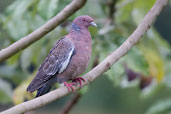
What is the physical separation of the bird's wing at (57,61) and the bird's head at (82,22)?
0.57 feet

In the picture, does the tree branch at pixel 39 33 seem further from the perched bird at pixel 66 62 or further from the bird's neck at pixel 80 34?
the bird's neck at pixel 80 34

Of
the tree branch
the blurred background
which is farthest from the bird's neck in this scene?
the tree branch

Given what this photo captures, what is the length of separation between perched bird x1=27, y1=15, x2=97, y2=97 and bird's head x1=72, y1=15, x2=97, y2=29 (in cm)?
9

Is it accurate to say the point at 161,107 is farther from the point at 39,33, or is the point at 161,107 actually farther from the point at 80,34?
the point at 39,33

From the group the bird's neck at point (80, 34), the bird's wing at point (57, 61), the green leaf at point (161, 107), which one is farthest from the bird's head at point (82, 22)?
the green leaf at point (161, 107)

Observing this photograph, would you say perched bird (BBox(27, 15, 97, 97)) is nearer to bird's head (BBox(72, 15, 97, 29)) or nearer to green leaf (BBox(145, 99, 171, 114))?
bird's head (BBox(72, 15, 97, 29))

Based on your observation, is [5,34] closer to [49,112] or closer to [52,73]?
[52,73]

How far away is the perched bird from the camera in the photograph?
11.6 feet

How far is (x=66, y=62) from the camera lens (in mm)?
3564

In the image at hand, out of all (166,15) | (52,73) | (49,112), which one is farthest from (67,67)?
(166,15)

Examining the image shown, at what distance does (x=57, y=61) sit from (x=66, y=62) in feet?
0.24

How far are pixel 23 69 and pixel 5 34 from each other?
0.35 meters

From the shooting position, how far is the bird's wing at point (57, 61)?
352 cm

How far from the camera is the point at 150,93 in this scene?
4613 mm
